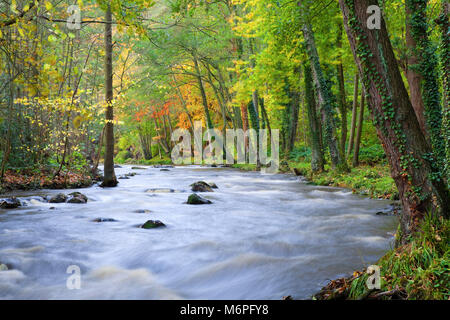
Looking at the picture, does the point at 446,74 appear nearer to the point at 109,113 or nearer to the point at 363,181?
the point at 363,181

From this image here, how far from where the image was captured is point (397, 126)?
4344 mm

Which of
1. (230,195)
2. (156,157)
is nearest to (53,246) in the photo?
(230,195)

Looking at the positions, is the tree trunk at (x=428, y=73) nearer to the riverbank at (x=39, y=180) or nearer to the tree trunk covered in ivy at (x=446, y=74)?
the tree trunk covered in ivy at (x=446, y=74)

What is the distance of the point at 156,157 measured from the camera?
4662 cm

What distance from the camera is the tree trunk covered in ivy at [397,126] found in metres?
4.31

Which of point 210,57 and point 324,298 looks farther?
point 210,57

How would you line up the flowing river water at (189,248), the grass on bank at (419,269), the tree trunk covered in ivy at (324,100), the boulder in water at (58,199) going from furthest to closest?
the tree trunk covered in ivy at (324,100) < the boulder in water at (58,199) < the flowing river water at (189,248) < the grass on bank at (419,269)

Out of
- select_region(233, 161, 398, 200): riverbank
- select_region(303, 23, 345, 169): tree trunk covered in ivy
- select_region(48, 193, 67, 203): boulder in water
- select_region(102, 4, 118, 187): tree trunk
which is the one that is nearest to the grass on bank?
select_region(233, 161, 398, 200): riverbank

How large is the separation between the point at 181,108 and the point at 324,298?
36.8 m

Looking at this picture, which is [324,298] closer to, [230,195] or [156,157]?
[230,195]

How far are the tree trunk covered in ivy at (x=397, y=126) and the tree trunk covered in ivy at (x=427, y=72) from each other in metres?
3.61

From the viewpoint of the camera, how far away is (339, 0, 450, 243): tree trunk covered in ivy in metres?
4.31

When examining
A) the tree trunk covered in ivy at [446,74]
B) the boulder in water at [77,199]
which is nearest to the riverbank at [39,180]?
the boulder in water at [77,199]

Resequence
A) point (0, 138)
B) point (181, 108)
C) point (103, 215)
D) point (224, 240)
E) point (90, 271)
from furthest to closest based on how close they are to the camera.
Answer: point (181, 108) < point (0, 138) < point (103, 215) < point (224, 240) < point (90, 271)
